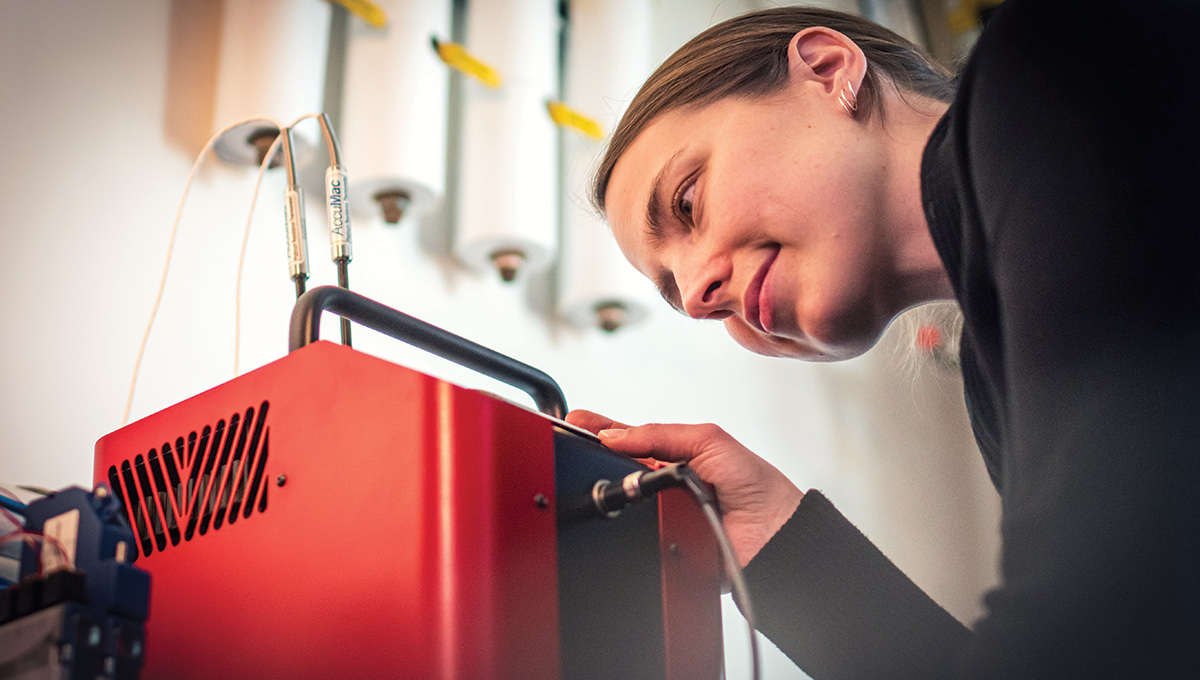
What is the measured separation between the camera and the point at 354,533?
542 mm

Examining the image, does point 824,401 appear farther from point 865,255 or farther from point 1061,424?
point 1061,424

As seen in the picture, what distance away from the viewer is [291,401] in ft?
1.94

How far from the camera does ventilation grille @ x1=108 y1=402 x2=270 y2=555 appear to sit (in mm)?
600

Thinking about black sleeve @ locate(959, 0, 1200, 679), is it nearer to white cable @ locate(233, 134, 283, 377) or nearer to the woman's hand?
the woman's hand

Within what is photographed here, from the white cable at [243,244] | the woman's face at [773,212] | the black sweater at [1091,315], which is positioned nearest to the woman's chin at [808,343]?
the woman's face at [773,212]

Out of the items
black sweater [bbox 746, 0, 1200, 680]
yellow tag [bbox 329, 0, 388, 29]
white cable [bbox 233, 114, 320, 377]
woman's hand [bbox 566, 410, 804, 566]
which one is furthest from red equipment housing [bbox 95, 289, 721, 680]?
yellow tag [bbox 329, 0, 388, 29]

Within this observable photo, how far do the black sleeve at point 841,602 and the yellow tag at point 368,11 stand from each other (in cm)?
80

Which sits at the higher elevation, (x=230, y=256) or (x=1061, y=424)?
(x=230, y=256)

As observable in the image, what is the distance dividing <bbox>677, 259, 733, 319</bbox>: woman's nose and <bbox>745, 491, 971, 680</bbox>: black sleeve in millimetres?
190

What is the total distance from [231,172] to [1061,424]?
2.97 feet

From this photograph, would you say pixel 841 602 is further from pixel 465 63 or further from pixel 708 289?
pixel 465 63

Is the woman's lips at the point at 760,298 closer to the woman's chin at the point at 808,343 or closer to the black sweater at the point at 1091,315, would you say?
the woman's chin at the point at 808,343

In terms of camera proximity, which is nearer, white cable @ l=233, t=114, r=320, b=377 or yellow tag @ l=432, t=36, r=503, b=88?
white cable @ l=233, t=114, r=320, b=377

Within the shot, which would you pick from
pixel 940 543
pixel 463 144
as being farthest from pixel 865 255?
pixel 940 543
